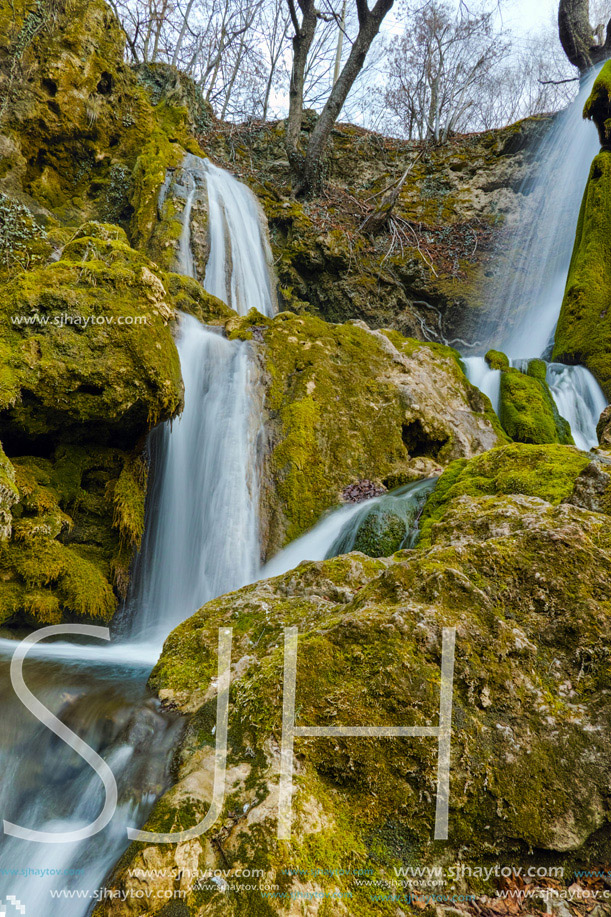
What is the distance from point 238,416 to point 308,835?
5601mm

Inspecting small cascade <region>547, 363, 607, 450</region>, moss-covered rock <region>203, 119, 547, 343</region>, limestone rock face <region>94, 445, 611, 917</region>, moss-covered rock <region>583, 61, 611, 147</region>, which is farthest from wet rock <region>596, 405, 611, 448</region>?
moss-covered rock <region>583, 61, 611, 147</region>

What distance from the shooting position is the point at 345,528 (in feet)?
18.7

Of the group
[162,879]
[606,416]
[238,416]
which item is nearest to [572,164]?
[606,416]

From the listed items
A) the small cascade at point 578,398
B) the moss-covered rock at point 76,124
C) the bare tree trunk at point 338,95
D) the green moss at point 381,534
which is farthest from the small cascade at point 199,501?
the bare tree trunk at point 338,95

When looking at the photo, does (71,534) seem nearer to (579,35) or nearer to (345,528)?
(345,528)

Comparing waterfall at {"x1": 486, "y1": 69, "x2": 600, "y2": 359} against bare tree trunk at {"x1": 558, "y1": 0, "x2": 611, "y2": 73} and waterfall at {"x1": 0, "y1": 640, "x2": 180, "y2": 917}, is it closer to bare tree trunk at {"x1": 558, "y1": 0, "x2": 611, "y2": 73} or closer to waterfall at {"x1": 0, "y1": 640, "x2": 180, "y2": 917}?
bare tree trunk at {"x1": 558, "y1": 0, "x2": 611, "y2": 73}

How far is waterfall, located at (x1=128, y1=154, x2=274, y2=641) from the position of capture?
18.6ft

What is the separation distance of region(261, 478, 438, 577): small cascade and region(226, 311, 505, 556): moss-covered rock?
207 mm

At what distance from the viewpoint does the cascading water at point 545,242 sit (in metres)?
13.9

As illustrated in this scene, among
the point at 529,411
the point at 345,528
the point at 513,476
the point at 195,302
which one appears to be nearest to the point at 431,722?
the point at 513,476

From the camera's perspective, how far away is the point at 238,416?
22.5 feet

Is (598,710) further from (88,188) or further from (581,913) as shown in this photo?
(88,188)

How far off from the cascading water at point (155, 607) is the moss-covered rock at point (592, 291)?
23.9 ft

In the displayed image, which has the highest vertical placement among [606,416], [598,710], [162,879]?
[606,416]
